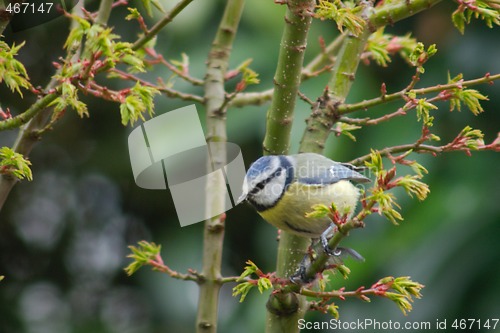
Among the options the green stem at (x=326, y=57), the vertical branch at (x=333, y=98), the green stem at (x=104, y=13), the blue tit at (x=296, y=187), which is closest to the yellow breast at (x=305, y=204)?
the blue tit at (x=296, y=187)

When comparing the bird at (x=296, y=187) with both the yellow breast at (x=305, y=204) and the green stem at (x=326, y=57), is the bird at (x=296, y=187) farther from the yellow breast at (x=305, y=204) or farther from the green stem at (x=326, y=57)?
the green stem at (x=326, y=57)

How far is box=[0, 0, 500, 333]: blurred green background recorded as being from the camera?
2182 mm

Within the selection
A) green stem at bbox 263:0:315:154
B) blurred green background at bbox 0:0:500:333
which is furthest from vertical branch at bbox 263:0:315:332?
blurred green background at bbox 0:0:500:333

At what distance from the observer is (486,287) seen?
2115 millimetres

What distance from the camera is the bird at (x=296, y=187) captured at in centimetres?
145

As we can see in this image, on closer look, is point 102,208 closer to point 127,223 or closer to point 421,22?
point 127,223

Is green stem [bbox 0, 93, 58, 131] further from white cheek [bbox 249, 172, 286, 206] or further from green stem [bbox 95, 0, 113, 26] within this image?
white cheek [bbox 249, 172, 286, 206]

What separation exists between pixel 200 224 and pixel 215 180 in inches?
51.9

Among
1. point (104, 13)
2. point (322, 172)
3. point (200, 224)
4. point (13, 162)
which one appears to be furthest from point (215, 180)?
point (200, 224)

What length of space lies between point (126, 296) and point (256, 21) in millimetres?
1284

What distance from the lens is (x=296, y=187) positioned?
1546 millimetres

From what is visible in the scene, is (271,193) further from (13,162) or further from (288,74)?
(13,162)

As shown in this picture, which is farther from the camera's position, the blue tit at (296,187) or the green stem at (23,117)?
the blue tit at (296,187)

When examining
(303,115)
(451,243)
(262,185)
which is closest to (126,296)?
(303,115)
